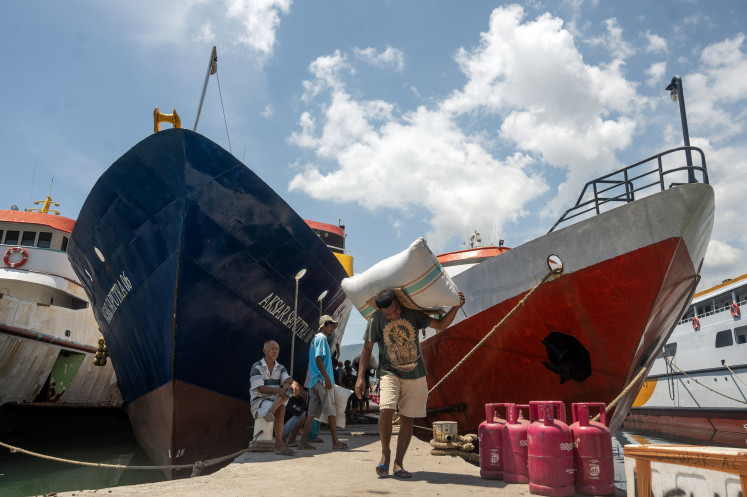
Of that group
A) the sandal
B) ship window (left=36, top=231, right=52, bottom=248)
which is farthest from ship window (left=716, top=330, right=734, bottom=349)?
ship window (left=36, top=231, right=52, bottom=248)

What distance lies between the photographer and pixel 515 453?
3396 mm

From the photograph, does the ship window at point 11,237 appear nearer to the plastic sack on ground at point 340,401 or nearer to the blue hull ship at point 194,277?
the blue hull ship at point 194,277

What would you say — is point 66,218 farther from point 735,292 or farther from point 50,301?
point 735,292

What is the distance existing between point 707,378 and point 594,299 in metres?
15.0

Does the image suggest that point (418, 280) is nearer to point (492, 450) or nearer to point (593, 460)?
point (492, 450)

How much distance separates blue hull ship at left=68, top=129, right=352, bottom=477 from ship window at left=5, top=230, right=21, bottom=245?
24.0 ft

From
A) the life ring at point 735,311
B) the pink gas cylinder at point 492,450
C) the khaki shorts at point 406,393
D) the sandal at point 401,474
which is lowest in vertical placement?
the sandal at point 401,474

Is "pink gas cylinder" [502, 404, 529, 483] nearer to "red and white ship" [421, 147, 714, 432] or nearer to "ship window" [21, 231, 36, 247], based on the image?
"red and white ship" [421, 147, 714, 432]

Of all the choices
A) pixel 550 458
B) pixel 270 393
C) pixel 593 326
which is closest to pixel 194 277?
pixel 270 393

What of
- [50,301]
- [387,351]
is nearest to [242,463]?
[387,351]

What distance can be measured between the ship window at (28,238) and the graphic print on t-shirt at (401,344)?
496 inches

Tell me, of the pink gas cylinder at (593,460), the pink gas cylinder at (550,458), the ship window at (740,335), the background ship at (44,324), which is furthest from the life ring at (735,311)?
the background ship at (44,324)

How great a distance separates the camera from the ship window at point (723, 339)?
1562 cm

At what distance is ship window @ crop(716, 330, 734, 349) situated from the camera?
1562 cm
